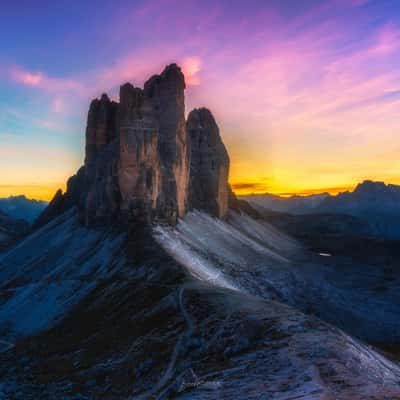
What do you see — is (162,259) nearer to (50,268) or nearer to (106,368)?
(106,368)

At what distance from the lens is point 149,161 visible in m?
67.1

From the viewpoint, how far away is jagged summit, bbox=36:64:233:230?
215 ft

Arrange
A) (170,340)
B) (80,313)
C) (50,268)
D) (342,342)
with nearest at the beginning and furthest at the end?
(342,342) → (170,340) → (80,313) → (50,268)

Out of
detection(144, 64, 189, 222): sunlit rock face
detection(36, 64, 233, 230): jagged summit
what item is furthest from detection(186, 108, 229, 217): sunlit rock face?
detection(144, 64, 189, 222): sunlit rock face

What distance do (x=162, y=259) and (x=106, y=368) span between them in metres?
21.4

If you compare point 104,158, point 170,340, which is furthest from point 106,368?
point 104,158

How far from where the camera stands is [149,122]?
227ft

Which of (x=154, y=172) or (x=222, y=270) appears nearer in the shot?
(x=222, y=270)

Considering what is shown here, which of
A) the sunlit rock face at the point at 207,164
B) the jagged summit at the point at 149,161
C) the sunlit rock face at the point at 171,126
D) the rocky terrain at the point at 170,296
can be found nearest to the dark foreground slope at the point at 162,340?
the rocky terrain at the point at 170,296

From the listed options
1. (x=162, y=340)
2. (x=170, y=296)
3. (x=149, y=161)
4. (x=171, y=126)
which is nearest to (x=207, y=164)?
(x=171, y=126)

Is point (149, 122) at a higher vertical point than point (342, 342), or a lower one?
higher

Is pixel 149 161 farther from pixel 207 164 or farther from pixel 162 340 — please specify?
pixel 162 340

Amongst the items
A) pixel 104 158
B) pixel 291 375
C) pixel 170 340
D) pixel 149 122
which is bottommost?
pixel 170 340

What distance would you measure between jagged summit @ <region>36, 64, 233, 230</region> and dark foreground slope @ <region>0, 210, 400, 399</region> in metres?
11.0
